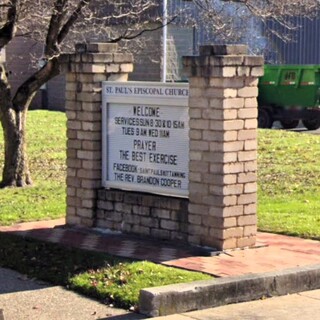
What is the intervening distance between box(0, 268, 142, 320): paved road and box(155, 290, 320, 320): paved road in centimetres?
57

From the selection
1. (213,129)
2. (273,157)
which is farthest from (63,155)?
(213,129)

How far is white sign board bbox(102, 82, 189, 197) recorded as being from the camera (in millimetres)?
9883

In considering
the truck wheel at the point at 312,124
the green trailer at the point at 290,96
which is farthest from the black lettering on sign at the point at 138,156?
the truck wheel at the point at 312,124

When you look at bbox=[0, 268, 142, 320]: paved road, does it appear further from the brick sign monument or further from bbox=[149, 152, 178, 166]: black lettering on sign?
bbox=[149, 152, 178, 166]: black lettering on sign

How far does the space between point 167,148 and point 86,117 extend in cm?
119

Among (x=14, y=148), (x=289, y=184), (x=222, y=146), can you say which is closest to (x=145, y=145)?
(x=222, y=146)

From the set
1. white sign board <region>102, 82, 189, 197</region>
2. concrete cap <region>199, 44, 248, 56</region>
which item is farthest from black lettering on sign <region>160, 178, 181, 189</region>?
concrete cap <region>199, 44, 248, 56</region>

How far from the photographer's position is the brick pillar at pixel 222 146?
9281 millimetres

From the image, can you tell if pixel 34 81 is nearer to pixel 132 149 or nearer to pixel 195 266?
pixel 132 149

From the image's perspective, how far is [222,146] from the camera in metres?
9.29

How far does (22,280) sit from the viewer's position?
8742 millimetres

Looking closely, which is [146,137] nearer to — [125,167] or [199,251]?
[125,167]

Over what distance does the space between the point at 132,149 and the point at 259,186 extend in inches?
164

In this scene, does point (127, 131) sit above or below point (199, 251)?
above
